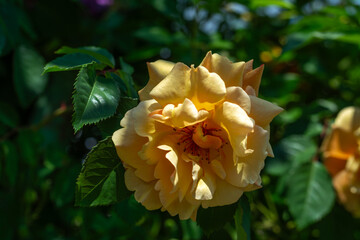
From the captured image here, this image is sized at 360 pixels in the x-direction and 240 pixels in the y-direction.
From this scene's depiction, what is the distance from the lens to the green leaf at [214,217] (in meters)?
0.71

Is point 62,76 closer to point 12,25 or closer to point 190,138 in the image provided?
point 12,25

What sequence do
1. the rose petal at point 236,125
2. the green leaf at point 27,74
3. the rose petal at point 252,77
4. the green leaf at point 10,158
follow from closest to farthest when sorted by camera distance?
the rose petal at point 236,125 → the rose petal at point 252,77 → the green leaf at point 10,158 → the green leaf at point 27,74

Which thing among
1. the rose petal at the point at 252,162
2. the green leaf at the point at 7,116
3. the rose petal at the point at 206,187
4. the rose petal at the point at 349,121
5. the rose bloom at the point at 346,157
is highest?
the rose petal at the point at 252,162

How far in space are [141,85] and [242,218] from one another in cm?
75

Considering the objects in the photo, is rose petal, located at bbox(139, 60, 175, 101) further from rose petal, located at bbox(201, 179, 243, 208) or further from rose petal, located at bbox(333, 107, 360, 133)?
rose petal, located at bbox(333, 107, 360, 133)

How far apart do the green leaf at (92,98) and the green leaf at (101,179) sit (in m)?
0.05

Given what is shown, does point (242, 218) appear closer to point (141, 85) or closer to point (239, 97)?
point (239, 97)

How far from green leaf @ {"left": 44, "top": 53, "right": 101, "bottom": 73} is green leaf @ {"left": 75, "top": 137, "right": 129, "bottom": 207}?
0.47 feet

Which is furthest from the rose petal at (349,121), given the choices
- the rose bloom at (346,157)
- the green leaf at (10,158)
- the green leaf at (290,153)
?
the green leaf at (10,158)

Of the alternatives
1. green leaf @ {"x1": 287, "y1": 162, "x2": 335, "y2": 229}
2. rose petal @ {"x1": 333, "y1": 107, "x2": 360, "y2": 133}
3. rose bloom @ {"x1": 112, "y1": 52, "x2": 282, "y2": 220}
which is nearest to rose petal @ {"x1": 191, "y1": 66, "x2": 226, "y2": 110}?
rose bloom @ {"x1": 112, "y1": 52, "x2": 282, "y2": 220}

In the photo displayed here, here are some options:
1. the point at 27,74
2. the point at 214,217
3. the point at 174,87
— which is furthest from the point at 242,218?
the point at 27,74

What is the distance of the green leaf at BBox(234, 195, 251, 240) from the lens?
708 millimetres

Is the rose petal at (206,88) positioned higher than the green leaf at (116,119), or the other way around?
the rose petal at (206,88)

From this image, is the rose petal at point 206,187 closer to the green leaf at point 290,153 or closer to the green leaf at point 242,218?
the green leaf at point 242,218
